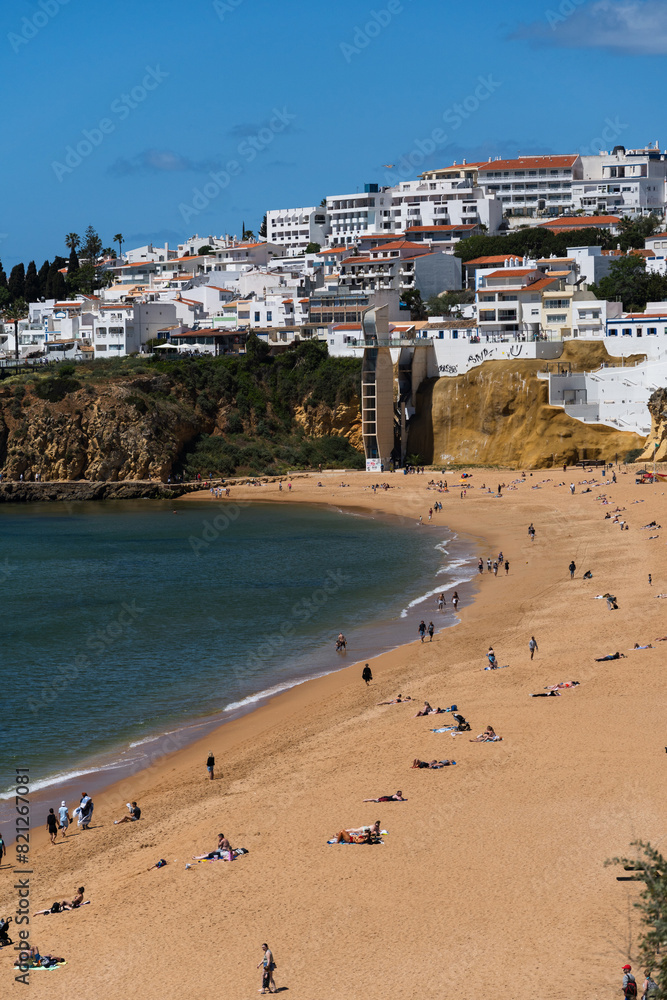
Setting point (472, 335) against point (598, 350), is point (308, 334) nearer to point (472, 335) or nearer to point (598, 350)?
point (472, 335)

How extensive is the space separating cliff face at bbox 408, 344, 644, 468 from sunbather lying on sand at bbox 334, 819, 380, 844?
175ft

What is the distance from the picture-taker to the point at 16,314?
111562 millimetres

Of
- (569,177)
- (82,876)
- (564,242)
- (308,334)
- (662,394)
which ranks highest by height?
(569,177)

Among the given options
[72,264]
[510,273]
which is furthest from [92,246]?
[510,273]

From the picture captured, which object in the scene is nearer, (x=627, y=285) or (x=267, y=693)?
(x=267, y=693)

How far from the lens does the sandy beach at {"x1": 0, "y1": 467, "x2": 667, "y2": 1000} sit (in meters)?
14.5

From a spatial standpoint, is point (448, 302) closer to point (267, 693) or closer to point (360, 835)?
point (267, 693)

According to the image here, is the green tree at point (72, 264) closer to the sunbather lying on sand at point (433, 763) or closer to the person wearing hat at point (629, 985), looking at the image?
the sunbather lying on sand at point (433, 763)

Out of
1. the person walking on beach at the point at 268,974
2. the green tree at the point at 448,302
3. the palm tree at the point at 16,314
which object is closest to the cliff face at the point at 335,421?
the green tree at the point at 448,302

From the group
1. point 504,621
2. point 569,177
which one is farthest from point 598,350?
point 569,177

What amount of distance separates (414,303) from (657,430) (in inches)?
1234

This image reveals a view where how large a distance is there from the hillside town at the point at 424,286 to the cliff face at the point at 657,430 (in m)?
1.56

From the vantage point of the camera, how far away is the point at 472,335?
76250 millimetres

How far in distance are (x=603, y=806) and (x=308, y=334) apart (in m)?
72.1
